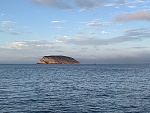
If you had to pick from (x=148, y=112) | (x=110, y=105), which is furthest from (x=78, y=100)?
(x=148, y=112)

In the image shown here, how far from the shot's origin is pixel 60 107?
33.7 metres

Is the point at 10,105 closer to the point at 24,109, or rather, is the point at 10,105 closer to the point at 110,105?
the point at 24,109

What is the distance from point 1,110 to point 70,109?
9076 mm

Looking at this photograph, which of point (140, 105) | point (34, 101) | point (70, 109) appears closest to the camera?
point (70, 109)

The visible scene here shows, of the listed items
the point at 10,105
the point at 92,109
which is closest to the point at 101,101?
the point at 92,109

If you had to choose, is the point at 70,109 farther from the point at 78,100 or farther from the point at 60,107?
the point at 78,100

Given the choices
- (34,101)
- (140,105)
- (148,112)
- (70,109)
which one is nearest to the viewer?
(148,112)

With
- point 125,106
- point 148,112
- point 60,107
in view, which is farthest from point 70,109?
point 148,112

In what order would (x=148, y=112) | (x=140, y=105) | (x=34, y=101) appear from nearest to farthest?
(x=148, y=112) → (x=140, y=105) → (x=34, y=101)

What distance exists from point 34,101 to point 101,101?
34.8 feet

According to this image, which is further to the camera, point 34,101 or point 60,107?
Answer: point 34,101

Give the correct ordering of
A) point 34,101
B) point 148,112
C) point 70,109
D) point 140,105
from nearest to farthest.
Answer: point 148,112, point 70,109, point 140,105, point 34,101

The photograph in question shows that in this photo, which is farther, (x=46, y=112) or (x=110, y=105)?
(x=110, y=105)

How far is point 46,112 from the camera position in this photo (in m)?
30.7
